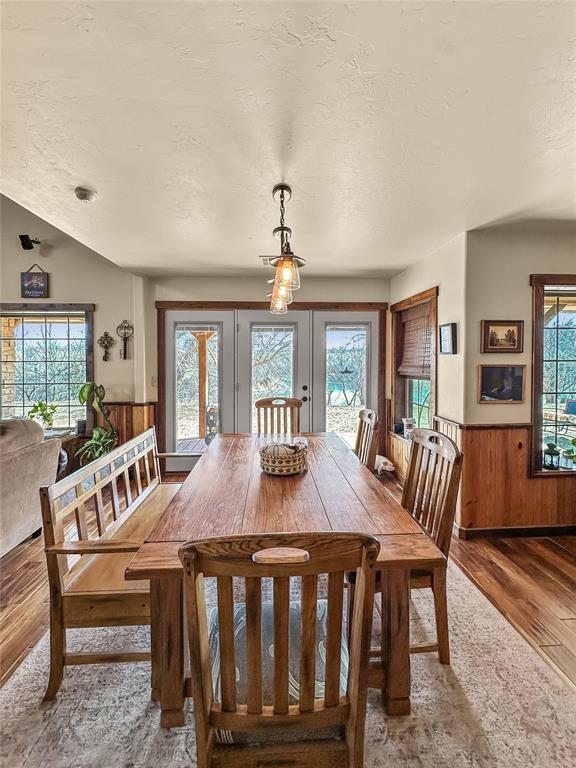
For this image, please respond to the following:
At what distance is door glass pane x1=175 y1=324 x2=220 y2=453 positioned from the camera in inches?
170

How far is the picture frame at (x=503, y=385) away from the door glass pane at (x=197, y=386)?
2.80 m

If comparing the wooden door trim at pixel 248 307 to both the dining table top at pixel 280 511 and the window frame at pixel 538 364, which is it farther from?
the dining table top at pixel 280 511

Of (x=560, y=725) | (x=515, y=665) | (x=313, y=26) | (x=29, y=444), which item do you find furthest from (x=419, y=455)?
(x=29, y=444)

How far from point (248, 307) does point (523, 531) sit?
3388mm

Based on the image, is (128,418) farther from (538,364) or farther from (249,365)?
(538,364)

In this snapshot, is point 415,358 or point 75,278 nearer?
point 415,358

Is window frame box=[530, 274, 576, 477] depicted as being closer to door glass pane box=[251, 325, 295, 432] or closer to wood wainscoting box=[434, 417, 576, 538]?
wood wainscoting box=[434, 417, 576, 538]

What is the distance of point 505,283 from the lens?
2.82m

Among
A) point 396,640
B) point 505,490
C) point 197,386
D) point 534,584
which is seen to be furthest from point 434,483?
point 197,386

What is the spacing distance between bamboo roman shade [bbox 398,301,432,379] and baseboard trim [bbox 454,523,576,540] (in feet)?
4.66

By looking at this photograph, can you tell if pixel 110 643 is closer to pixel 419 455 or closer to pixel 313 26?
pixel 419 455

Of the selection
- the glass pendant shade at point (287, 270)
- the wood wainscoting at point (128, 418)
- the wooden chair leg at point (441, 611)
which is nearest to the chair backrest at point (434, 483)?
the wooden chair leg at point (441, 611)

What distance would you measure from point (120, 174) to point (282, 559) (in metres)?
2.07

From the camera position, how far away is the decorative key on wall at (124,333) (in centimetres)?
419
